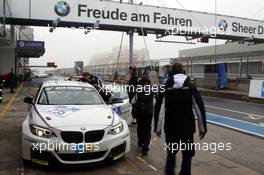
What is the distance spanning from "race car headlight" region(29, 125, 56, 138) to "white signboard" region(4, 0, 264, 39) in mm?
18532

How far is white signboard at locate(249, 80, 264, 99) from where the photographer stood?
18094mm

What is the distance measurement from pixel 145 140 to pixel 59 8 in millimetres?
18651

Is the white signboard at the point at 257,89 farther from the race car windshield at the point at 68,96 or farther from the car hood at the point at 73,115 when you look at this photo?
the car hood at the point at 73,115

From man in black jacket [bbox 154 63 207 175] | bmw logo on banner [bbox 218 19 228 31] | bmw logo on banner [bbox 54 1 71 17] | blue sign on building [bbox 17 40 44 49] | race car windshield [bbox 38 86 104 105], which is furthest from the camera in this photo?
bmw logo on banner [bbox 218 19 228 31]

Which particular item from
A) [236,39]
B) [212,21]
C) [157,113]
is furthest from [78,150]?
[236,39]

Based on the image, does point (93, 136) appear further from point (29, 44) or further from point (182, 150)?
point (29, 44)

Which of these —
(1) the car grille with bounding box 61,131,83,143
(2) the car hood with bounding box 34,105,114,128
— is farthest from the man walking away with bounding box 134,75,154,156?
(1) the car grille with bounding box 61,131,83,143

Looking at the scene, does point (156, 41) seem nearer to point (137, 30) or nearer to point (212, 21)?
point (137, 30)

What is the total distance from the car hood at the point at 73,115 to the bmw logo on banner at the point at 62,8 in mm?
17919

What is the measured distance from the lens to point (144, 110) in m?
6.88

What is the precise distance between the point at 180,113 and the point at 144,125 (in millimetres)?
2221

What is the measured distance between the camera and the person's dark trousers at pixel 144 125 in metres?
6.85

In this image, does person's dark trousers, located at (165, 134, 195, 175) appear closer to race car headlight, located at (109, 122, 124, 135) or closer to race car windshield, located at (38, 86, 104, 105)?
race car headlight, located at (109, 122, 124, 135)

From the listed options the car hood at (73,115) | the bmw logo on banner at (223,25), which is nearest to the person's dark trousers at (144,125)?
the car hood at (73,115)
